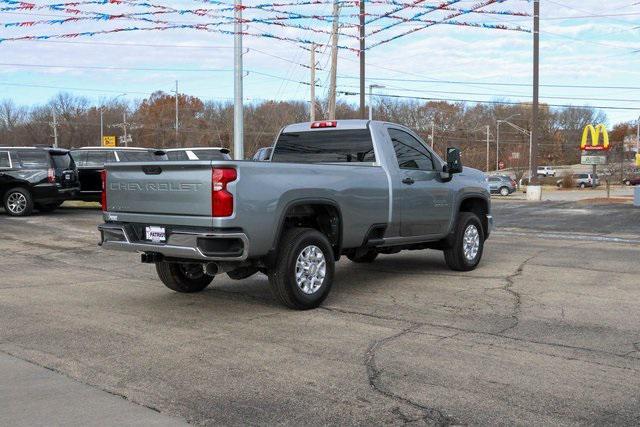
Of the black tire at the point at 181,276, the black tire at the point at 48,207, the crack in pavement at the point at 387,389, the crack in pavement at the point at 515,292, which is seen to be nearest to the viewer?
the crack in pavement at the point at 387,389

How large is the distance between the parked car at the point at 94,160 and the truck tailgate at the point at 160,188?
12.0m

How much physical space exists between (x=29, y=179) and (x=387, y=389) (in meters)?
15.3

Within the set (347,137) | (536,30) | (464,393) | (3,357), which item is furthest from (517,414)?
(536,30)

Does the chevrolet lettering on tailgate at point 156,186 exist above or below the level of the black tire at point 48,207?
above

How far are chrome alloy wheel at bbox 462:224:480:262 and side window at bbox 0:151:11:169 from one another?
Result: 12937mm

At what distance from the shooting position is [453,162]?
8641mm

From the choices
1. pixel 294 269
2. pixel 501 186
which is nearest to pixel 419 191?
pixel 294 269

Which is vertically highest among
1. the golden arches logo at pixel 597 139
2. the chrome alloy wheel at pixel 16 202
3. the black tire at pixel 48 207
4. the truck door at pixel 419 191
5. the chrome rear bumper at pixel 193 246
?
the golden arches logo at pixel 597 139

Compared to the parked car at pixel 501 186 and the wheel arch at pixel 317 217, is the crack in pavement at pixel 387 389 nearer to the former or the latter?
the wheel arch at pixel 317 217

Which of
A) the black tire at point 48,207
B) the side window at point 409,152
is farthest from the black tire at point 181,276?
the black tire at point 48,207

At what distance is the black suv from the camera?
17125 millimetres

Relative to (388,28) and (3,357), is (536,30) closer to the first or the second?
(388,28)

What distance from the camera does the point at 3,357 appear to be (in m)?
5.21

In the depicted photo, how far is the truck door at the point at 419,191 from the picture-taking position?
8.02 m
